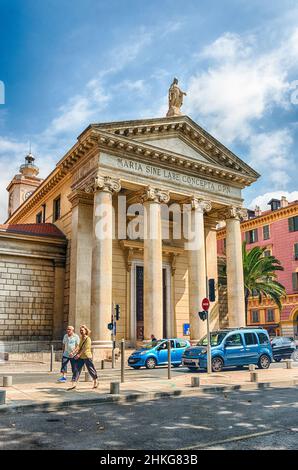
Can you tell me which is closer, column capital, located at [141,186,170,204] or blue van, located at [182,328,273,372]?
blue van, located at [182,328,273,372]

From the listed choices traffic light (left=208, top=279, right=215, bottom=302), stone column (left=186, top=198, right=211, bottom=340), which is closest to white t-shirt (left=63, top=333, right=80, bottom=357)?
traffic light (left=208, top=279, right=215, bottom=302)

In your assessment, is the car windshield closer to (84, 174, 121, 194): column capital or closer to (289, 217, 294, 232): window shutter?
(84, 174, 121, 194): column capital

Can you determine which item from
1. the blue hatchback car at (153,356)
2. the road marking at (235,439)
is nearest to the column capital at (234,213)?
the blue hatchback car at (153,356)

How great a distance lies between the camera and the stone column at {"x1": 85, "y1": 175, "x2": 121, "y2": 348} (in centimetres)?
2266

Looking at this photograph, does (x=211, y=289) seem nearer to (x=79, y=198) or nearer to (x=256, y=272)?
(x=79, y=198)

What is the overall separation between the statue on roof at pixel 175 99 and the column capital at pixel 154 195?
5.87 metres

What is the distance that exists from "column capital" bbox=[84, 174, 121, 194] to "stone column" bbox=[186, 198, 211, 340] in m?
5.99

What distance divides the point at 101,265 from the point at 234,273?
10.2 m

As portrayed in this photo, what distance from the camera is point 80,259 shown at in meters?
25.8

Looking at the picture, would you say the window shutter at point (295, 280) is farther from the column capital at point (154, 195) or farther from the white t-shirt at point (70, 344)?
the white t-shirt at point (70, 344)

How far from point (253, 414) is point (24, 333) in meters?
19.9

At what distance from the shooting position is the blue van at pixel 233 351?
59.2 feet

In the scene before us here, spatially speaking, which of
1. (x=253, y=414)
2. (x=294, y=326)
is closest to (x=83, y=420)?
(x=253, y=414)

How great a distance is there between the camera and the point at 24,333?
26.2 m
